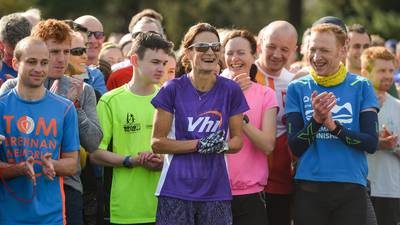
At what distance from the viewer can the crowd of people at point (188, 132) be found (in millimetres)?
Answer: 7281

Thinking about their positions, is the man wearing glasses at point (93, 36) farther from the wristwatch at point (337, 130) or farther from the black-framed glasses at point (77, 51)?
the wristwatch at point (337, 130)

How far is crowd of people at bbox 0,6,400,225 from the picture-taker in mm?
7281

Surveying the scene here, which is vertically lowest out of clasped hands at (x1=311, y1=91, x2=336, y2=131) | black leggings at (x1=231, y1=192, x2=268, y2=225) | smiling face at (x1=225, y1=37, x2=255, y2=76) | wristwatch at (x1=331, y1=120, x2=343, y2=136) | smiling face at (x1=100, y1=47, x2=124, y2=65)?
black leggings at (x1=231, y1=192, x2=268, y2=225)

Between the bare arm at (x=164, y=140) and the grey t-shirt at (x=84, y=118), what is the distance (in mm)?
541

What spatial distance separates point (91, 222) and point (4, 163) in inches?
69.6

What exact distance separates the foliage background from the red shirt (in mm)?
23236

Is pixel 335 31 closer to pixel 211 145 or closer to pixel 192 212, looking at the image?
pixel 211 145

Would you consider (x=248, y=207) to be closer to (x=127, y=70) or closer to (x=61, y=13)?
(x=127, y=70)

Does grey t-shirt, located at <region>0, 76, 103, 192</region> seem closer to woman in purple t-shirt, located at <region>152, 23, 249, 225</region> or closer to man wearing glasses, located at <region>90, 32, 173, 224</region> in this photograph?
man wearing glasses, located at <region>90, 32, 173, 224</region>

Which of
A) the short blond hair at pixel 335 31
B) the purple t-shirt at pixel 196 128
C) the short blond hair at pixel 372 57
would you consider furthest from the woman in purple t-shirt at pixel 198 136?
the short blond hair at pixel 372 57

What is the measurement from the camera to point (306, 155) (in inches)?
325

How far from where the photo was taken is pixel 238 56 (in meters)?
8.59

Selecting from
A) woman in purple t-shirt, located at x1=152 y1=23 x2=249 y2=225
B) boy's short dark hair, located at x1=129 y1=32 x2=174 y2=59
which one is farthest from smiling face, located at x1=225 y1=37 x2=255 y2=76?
woman in purple t-shirt, located at x1=152 y1=23 x2=249 y2=225

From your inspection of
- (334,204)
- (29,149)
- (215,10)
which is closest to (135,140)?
(29,149)
